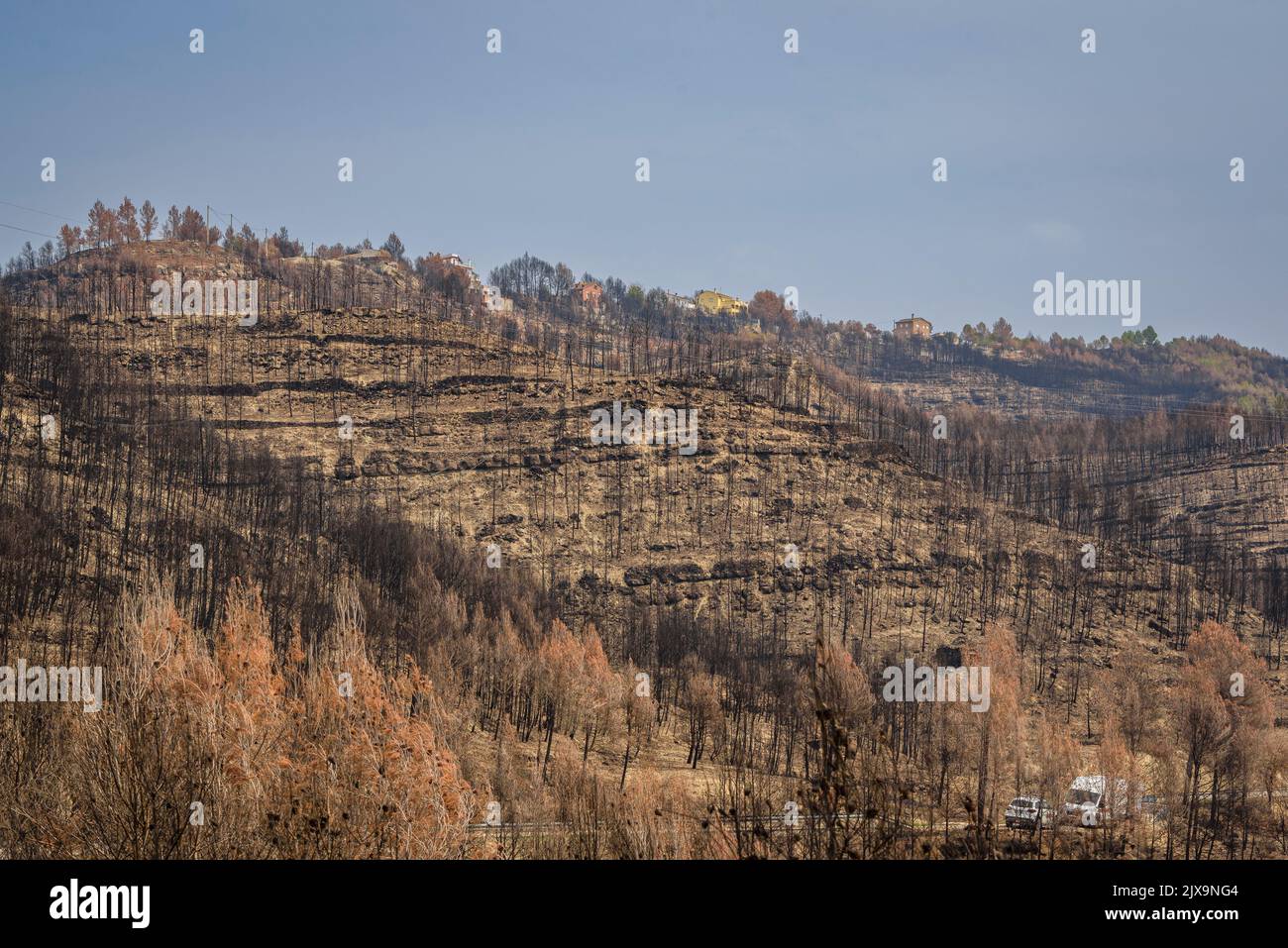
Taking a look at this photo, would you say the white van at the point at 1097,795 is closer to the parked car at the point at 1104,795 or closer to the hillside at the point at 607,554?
the parked car at the point at 1104,795

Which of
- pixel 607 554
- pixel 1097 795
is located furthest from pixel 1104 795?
pixel 607 554

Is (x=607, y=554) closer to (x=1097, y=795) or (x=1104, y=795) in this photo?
(x=1097, y=795)

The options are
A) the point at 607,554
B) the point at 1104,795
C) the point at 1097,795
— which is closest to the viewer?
the point at 1104,795

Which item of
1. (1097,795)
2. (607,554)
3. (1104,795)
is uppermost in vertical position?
(607,554)

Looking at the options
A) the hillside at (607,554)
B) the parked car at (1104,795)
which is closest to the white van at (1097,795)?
the parked car at (1104,795)

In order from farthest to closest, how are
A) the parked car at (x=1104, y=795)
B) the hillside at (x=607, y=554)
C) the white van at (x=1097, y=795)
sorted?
the hillside at (x=607, y=554)
the white van at (x=1097, y=795)
the parked car at (x=1104, y=795)

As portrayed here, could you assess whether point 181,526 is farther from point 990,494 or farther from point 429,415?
point 990,494

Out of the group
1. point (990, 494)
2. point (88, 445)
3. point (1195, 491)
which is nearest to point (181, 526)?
point (88, 445)

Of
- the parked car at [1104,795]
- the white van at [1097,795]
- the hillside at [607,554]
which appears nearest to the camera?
the parked car at [1104,795]

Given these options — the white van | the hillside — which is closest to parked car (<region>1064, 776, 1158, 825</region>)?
the white van

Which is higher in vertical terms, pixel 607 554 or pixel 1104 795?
pixel 607 554

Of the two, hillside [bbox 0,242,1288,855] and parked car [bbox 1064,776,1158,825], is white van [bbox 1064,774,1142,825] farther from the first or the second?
hillside [bbox 0,242,1288,855]
